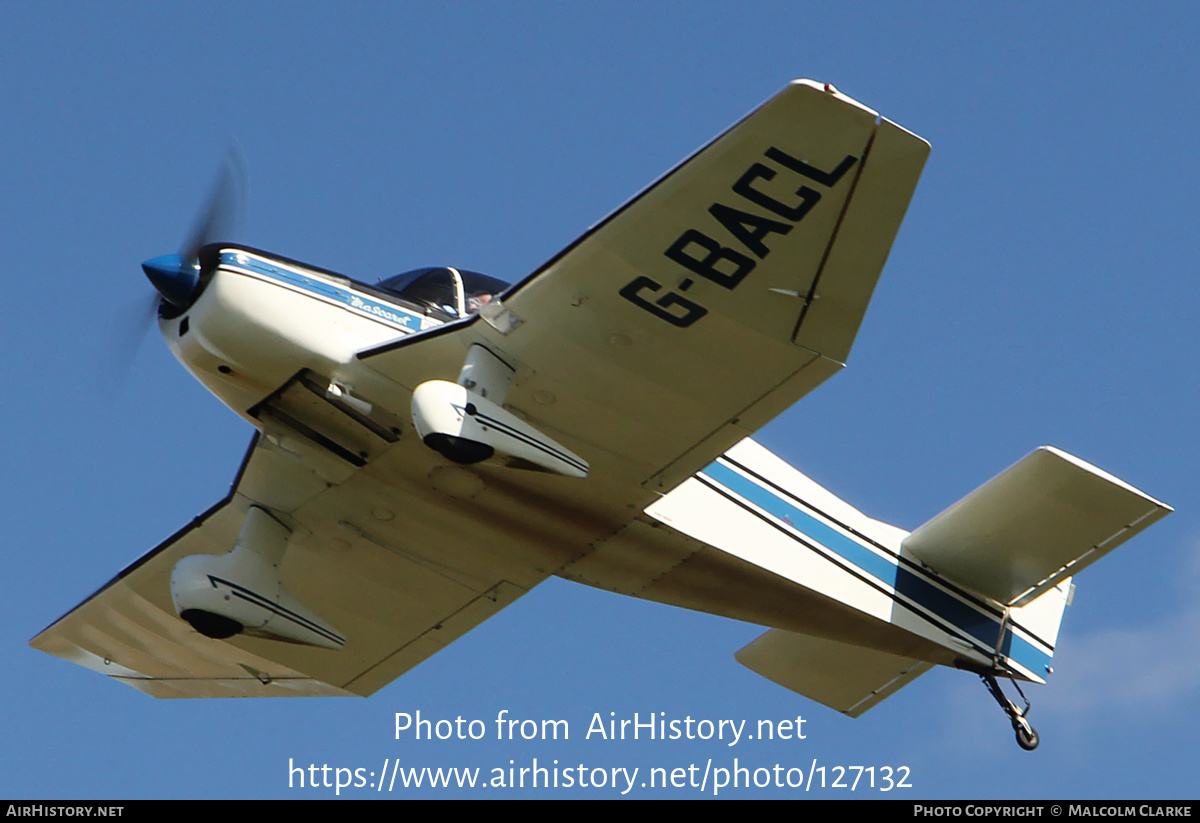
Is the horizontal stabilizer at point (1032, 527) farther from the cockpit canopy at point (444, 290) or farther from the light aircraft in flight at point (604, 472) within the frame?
the cockpit canopy at point (444, 290)

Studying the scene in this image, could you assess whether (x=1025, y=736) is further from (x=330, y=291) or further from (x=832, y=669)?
(x=330, y=291)

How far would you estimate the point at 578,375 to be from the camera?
36.4 feet

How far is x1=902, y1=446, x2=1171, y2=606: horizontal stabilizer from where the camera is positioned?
12633mm

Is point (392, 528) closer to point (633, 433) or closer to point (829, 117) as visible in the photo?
point (633, 433)

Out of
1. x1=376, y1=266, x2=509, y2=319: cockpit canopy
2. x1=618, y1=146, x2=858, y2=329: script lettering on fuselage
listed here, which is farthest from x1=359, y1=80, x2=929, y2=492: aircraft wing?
x1=376, y1=266, x2=509, y2=319: cockpit canopy

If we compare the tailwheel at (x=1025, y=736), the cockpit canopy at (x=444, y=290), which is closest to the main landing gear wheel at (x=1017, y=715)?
the tailwheel at (x=1025, y=736)

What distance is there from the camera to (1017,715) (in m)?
13.6

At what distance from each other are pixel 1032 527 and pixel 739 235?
4.77m

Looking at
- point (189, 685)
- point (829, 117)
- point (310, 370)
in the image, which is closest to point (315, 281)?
point (310, 370)

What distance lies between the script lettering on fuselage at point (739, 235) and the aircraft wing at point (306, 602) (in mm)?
3252

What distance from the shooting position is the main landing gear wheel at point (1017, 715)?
1346 cm

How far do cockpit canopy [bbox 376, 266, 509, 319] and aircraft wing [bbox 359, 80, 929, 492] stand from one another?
93cm

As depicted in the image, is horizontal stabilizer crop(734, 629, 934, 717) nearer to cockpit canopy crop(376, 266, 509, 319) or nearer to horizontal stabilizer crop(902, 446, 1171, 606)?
horizontal stabilizer crop(902, 446, 1171, 606)

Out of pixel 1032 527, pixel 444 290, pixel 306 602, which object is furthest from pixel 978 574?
pixel 306 602
